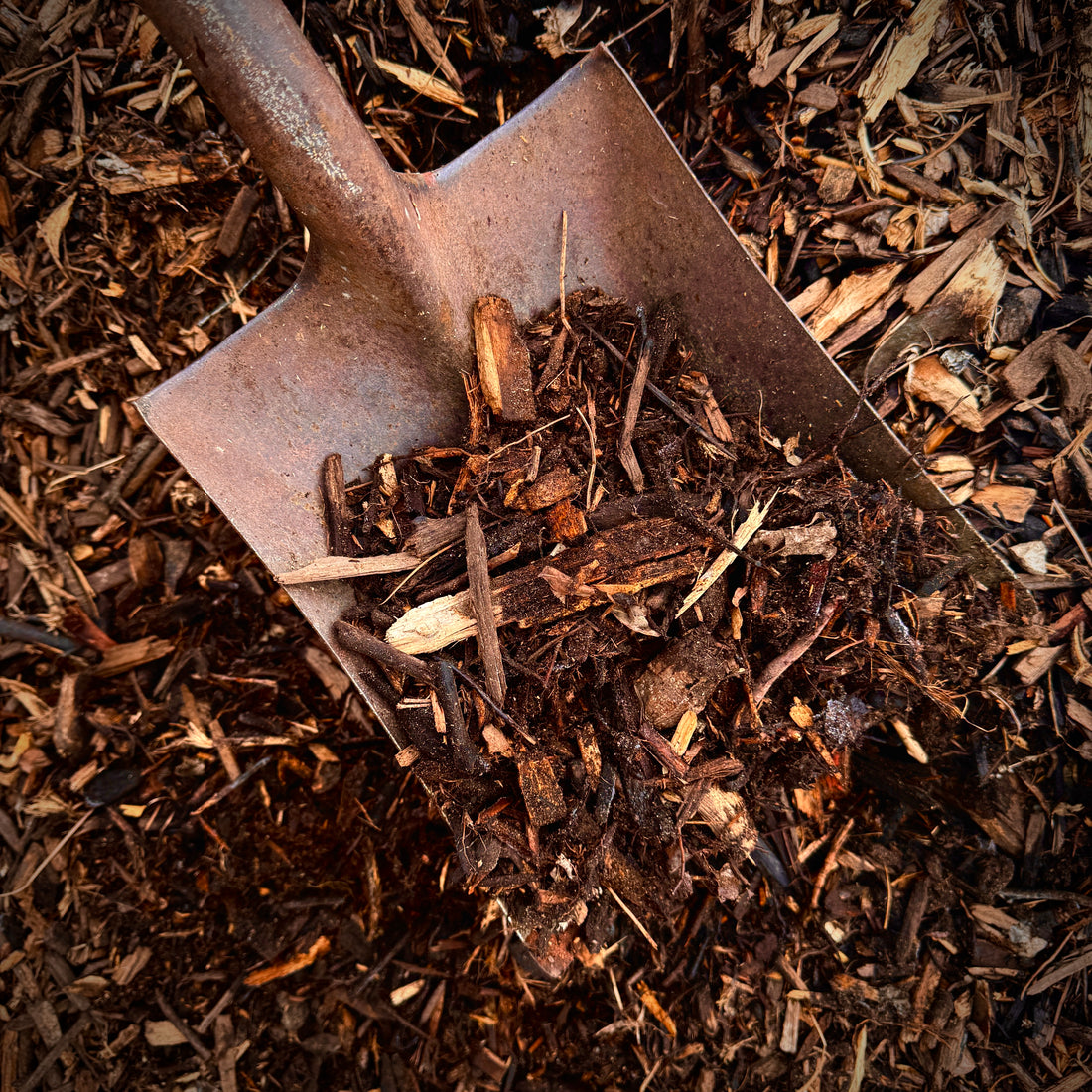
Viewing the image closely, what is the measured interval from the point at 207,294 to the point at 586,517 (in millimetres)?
1402

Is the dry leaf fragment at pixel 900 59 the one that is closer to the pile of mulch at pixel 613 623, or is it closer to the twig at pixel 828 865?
the pile of mulch at pixel 613 623

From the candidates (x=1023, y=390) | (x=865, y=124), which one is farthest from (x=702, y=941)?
(x=865, y=124)

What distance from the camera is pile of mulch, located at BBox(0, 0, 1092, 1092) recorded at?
168 cm

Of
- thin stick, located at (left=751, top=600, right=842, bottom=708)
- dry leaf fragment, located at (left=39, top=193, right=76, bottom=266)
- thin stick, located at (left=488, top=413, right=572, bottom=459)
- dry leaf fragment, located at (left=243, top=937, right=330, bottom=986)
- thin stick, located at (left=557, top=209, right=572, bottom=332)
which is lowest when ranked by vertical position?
dry leaf fragment, located at (left=243, top=937, right=330, bottom=986)

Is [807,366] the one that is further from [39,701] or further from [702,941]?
[39,701]

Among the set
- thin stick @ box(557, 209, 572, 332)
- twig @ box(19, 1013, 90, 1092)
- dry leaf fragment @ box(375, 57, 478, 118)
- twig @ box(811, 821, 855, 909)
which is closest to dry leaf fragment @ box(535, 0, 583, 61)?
dry leaf fragment @ box(375, 57, 478, 118)

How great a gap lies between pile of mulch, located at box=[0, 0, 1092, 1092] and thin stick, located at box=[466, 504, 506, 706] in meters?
0.57

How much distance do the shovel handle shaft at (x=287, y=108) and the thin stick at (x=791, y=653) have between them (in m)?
1.37

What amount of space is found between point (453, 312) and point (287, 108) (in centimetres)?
53

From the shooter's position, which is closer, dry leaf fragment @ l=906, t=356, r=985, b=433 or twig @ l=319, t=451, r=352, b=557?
twig @ l=319, t=451, r=352, b=557

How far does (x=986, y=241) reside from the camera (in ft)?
5.49

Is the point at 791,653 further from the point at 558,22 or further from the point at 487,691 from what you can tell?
the point at 558,22

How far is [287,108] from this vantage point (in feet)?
4.09

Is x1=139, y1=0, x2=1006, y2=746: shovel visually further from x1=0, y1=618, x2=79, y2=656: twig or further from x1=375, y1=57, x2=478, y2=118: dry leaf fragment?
x1=0, y1=618, x2=79, y2=656: twig
